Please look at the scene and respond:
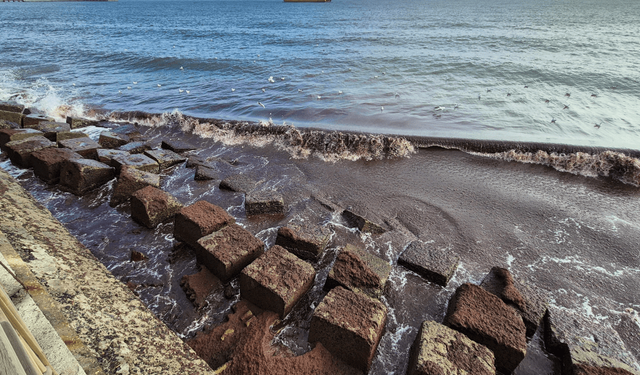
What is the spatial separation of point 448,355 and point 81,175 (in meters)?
5.48

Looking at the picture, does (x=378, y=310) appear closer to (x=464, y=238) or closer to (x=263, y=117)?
(x=464, y=238)

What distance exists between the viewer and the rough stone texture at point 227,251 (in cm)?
310

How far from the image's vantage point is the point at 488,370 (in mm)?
2184

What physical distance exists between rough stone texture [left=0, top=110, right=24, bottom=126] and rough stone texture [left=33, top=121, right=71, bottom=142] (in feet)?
4.13

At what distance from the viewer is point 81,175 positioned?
4.64m

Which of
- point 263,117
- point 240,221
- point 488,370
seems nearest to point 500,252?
point 488,370

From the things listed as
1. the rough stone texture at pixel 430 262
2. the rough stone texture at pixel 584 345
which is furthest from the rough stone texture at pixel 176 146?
the rough stone texture at pixel 584 345

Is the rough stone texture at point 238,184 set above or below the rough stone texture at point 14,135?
below

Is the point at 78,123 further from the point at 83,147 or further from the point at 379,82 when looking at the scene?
the point at 379,82

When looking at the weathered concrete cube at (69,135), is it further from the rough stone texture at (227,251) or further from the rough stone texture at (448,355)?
the rough stone texture at (448,355)

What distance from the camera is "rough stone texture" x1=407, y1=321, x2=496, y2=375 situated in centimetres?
216

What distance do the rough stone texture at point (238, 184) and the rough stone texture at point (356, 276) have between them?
2520 millimetres

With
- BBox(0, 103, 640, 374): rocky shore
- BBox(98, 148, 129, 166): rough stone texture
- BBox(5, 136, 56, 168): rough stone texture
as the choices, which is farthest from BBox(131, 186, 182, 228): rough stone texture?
BBox(5, 136, 56, 168): rough stone texture

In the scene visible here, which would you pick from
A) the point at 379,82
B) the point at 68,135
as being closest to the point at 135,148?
the point at 68,135
